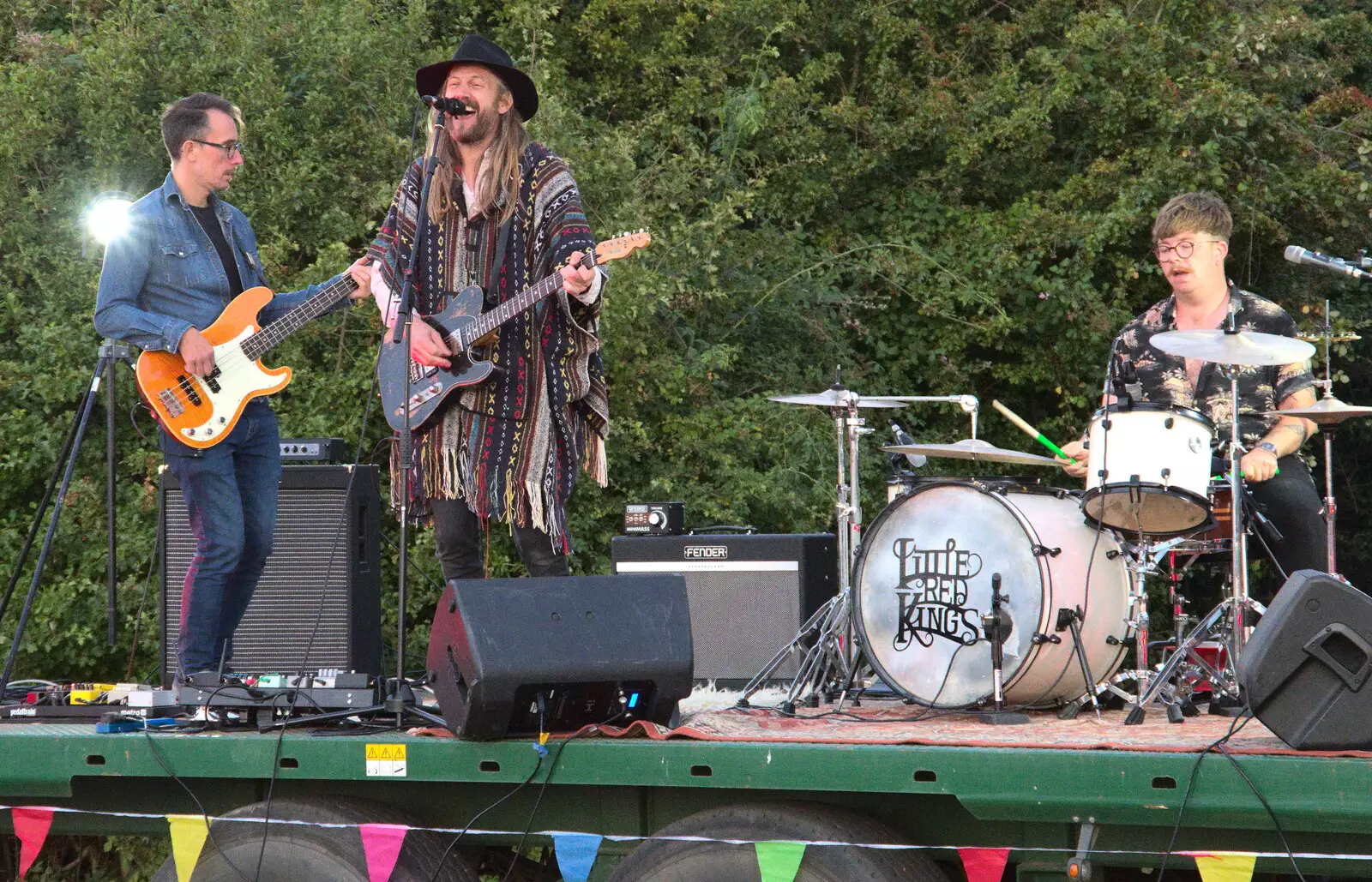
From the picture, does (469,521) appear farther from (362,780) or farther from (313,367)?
(313,367)

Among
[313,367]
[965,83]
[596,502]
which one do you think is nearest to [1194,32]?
[965,83]

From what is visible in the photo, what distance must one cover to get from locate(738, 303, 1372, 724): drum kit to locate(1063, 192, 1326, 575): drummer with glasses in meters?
0.19

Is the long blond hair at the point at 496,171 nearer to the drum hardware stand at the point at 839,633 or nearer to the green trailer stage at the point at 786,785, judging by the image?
the drum hardware stand at the point at 839,633

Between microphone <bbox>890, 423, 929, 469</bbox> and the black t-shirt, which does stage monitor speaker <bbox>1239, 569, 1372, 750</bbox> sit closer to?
microphone <bbox>890, 423, 929, 469</bbox>

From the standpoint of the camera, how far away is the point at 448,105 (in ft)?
12.4

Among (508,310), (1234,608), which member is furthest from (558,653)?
(1234,608)

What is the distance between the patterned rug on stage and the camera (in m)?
3.05

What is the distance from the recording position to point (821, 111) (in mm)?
9211

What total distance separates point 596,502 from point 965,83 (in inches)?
149

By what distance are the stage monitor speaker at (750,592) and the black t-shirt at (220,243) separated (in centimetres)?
157

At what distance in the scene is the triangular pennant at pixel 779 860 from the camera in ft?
10.3

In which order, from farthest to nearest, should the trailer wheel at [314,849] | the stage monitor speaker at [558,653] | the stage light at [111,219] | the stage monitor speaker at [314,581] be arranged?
1. the stage monitor speaker at [314,581]
2. the stage light at [111,219]
3. the trailer wheel at [314,849]
4. the stage monitor speaker at [558,653]

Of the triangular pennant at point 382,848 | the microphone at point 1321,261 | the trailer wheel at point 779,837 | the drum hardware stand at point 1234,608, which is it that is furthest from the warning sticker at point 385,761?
the microphone at point 1321,261

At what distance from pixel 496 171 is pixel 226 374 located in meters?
0.99
